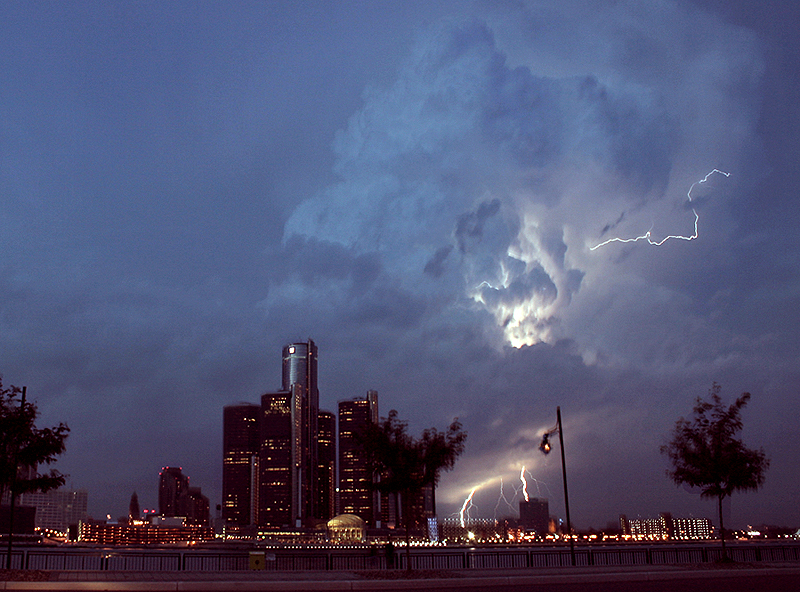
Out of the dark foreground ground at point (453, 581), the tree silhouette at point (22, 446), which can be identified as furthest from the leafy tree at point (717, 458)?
the tree silhouette at point (22, 446)

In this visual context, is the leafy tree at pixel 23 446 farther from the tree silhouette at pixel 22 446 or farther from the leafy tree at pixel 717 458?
the leafy tree at pixel 717 458

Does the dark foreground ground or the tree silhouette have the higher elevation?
the tree silhouette

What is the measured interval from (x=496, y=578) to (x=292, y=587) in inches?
287

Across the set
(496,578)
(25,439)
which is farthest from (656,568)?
(25,439)

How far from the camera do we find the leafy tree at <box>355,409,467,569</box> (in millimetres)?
31203

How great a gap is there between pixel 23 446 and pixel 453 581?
1924 centimetres

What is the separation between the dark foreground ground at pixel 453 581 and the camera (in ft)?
70.9

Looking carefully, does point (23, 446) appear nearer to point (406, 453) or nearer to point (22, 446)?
point (22, 446)

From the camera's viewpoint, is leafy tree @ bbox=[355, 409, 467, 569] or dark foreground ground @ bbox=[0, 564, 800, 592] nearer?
dark foreground ground @ bbox=[0, 564, 800, 592]

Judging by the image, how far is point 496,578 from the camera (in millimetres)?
24406

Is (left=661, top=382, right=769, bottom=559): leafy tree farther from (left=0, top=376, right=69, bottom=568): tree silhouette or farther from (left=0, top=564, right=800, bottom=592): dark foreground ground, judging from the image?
(left=0, top=376, right=69, bottom=568): tree silhouette

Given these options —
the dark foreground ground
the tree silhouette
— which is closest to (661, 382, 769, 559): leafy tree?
the dark foreground ground

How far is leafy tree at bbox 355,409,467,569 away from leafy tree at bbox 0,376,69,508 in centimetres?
1330

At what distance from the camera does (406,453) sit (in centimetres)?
3114
